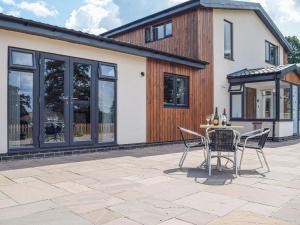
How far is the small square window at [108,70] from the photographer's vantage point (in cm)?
814

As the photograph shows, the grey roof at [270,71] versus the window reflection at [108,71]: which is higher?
the grey roof at [270,71]

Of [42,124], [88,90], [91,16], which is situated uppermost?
[91,16]

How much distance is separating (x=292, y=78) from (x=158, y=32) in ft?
20.3

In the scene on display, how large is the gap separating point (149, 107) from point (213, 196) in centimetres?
576

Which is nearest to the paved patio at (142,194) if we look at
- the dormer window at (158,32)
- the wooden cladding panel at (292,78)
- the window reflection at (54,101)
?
the window reflection at (54,101)

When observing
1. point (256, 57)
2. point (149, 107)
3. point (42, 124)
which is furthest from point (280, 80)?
point (42, 124)

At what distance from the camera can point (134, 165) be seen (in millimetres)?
6062

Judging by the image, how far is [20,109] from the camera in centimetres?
658

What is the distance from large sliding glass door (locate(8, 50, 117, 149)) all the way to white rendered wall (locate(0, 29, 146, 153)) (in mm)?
176

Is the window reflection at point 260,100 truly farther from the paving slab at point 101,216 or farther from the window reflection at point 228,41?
the paving slab at point 101,216

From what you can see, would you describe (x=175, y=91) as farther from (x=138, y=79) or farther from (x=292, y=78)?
(x=292, y=78)

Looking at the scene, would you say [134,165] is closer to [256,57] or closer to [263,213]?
[263,213]

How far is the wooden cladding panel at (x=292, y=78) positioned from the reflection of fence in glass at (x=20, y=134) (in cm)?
973

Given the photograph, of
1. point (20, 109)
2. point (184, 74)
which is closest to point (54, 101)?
point (20, 109)
